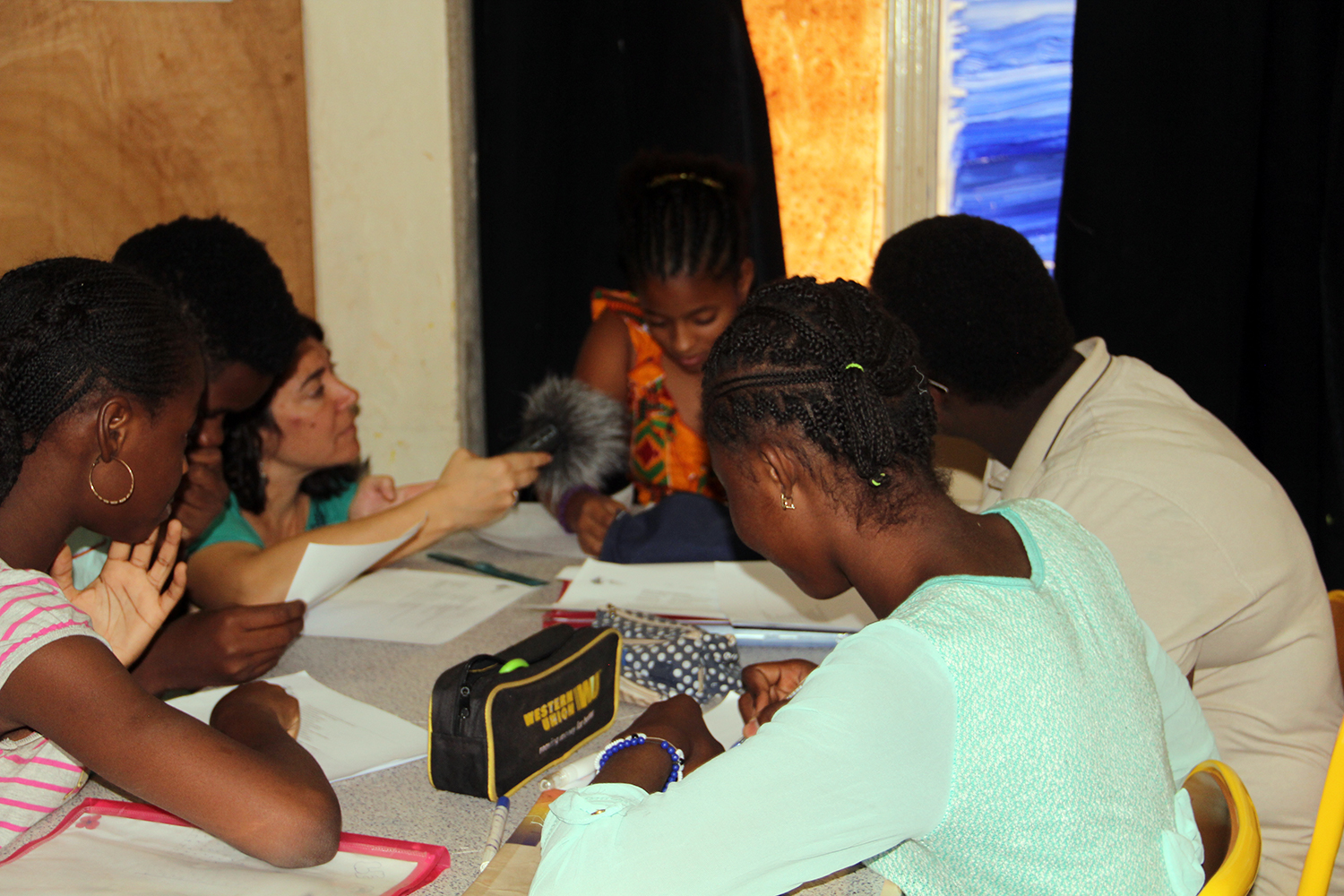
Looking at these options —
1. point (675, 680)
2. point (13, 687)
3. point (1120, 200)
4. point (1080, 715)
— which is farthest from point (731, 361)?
point (1120, 200)

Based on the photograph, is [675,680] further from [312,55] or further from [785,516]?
[312,55]

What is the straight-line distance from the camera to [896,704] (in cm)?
76

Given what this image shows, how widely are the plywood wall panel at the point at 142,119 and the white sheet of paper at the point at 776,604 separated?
5.70ft

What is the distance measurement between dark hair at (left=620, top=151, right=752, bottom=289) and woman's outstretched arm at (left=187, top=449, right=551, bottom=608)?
0.55 metres

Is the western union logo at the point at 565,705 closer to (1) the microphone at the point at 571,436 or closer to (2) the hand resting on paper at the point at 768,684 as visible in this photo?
(2) the hand resting on paper at the point at 768,684

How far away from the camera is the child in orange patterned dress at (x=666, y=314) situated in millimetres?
2318

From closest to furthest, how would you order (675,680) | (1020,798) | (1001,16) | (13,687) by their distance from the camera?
(1020,798)
(13,687)
(675,680)
(1001,16)

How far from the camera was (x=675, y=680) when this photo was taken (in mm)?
1352

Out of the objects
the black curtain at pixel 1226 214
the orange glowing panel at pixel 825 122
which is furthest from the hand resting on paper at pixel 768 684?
the orange glowing panel at pixel 825 122

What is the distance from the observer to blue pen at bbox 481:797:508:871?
39.3 inches

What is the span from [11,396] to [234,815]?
0.52m

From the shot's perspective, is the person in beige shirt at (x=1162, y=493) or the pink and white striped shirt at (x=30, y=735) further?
the person in beige shirt at (x=1162, y=493)

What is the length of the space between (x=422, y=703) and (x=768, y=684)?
475 mm

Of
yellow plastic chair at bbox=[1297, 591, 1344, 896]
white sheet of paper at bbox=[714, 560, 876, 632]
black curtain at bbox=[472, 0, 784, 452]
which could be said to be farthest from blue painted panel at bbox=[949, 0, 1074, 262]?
yellow plastic chair at bbox=[1297, 591, 1344, 896]
